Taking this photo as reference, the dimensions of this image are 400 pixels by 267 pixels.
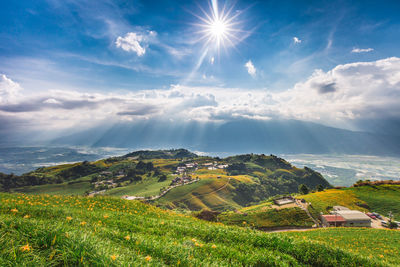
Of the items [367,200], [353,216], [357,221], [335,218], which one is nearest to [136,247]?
[335,218]

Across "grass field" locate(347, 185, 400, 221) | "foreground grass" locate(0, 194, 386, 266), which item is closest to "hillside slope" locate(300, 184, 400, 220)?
"grass field" locate(347, 185, 400, 221)

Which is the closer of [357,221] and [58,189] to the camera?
[357,221]

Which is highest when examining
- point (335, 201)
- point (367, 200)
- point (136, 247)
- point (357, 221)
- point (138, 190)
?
point (136, 247)

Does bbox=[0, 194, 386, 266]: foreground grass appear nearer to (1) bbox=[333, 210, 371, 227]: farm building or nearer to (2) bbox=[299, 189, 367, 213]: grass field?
(1) bbox=[333, 210, 371, 227]: farm building

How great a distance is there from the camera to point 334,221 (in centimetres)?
4206

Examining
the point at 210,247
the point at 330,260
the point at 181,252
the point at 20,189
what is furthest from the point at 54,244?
the point at 20,189

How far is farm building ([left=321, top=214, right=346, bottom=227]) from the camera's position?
41.8 m

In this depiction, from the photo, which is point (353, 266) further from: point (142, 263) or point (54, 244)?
point (54, 244)

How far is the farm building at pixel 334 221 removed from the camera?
4177 cm

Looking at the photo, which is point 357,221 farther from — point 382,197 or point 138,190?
point 138,190

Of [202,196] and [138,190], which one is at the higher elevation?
[202,196]

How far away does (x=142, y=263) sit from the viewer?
150 inches

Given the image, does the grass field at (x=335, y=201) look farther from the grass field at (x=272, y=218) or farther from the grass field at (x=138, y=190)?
the grass field at (x=138, y=190)

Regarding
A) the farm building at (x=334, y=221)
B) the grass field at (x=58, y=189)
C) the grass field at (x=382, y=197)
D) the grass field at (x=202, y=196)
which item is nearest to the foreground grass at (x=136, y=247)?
the farm building at (x=334, y=221)
